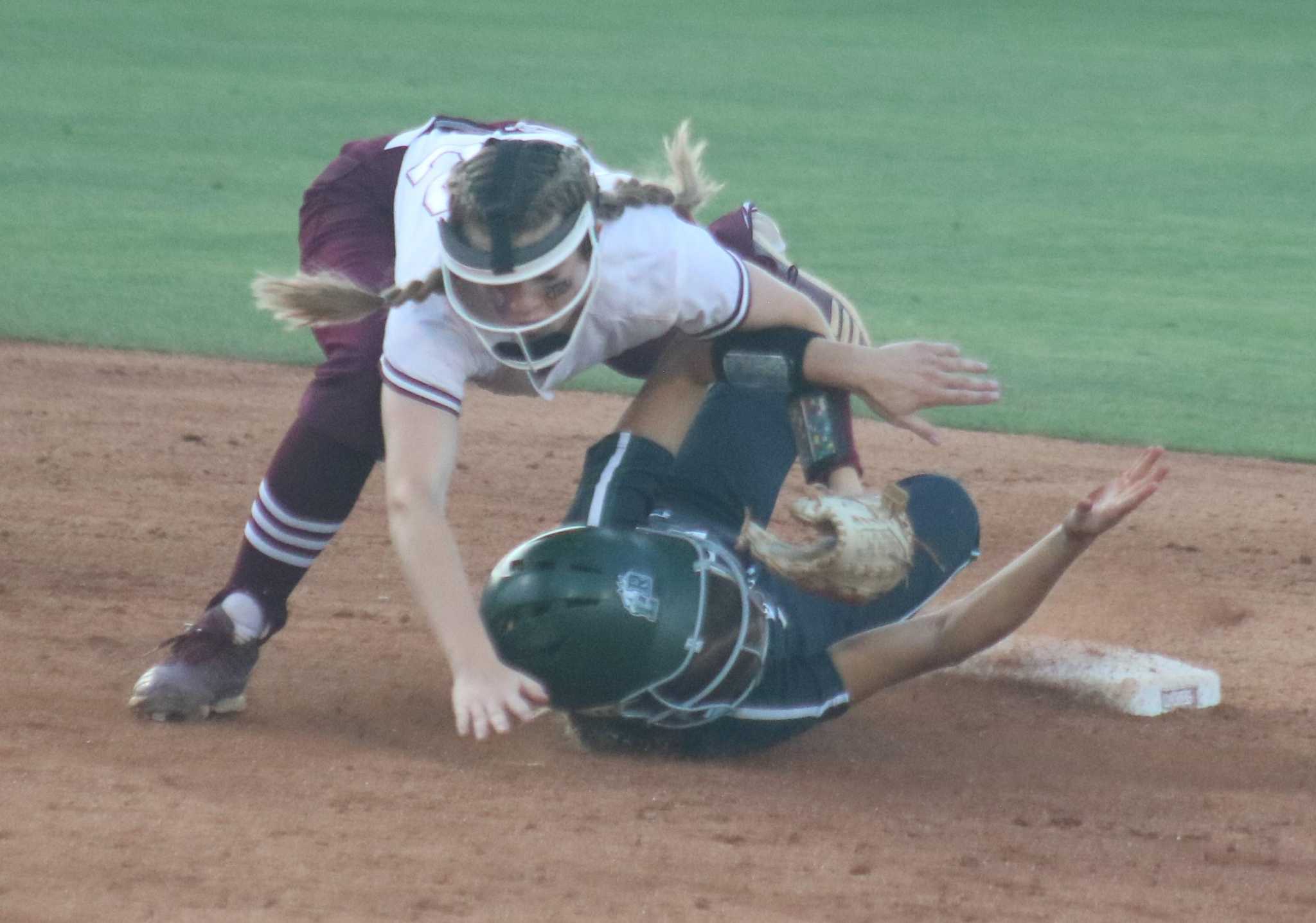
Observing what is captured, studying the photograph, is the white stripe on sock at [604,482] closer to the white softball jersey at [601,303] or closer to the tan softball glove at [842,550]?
the white softball jersey at [601,303]

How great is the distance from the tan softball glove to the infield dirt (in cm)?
37

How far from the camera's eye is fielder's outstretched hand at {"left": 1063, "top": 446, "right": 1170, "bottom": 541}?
3.08 meters

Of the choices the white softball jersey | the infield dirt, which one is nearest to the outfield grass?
the infield dirt

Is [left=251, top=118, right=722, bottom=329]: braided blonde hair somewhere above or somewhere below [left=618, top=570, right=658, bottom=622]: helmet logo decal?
above

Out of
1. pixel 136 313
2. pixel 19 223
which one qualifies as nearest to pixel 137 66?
pixel 19 223

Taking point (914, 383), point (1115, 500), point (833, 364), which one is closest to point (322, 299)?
point (833, 364)

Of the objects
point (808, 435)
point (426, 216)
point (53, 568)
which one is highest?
point (426, 216)

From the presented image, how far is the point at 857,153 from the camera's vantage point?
11.4 meters

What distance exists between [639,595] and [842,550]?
32 cm

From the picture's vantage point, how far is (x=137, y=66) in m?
13.7

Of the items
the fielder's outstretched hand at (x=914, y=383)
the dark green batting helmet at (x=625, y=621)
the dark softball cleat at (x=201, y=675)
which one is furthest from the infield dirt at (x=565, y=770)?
the fielder's outstretched hand at (x=914, y=383)

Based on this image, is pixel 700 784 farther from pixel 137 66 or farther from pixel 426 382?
pixel 137 66

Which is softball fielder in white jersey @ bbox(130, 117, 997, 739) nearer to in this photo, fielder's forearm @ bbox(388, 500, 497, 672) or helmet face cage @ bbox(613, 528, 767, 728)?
fielder's forearm @ bbox(388, 500, 497, 672)

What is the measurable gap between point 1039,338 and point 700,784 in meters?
4.49
